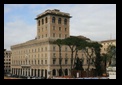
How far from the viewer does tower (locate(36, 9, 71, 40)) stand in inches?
1599

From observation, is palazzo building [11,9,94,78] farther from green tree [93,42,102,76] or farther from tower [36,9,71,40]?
green tree [93,42,102,76]

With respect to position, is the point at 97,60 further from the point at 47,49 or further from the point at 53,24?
the point at 53,24

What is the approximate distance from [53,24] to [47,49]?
4.94 meters

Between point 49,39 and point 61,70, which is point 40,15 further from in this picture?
point 61,70

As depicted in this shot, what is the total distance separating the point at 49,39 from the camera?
38.2 m

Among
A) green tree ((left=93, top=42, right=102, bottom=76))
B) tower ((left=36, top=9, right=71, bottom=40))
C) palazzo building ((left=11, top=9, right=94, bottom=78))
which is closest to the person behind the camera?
green tree ((left=93, top=42, right=102, bottom=76))

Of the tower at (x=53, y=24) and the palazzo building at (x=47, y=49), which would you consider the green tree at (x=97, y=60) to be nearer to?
the palazzo building at (x=47, y=49)

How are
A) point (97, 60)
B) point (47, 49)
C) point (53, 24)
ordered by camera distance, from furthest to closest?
1. point (53, 24)
2. point (47, 49)
3. point (97, 60)

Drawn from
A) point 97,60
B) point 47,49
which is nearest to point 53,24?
point 47,49

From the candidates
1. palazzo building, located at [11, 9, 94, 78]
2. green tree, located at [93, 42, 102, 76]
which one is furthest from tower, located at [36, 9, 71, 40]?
green tree, located at [93, 42, 102, 76]

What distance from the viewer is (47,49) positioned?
3853cm
